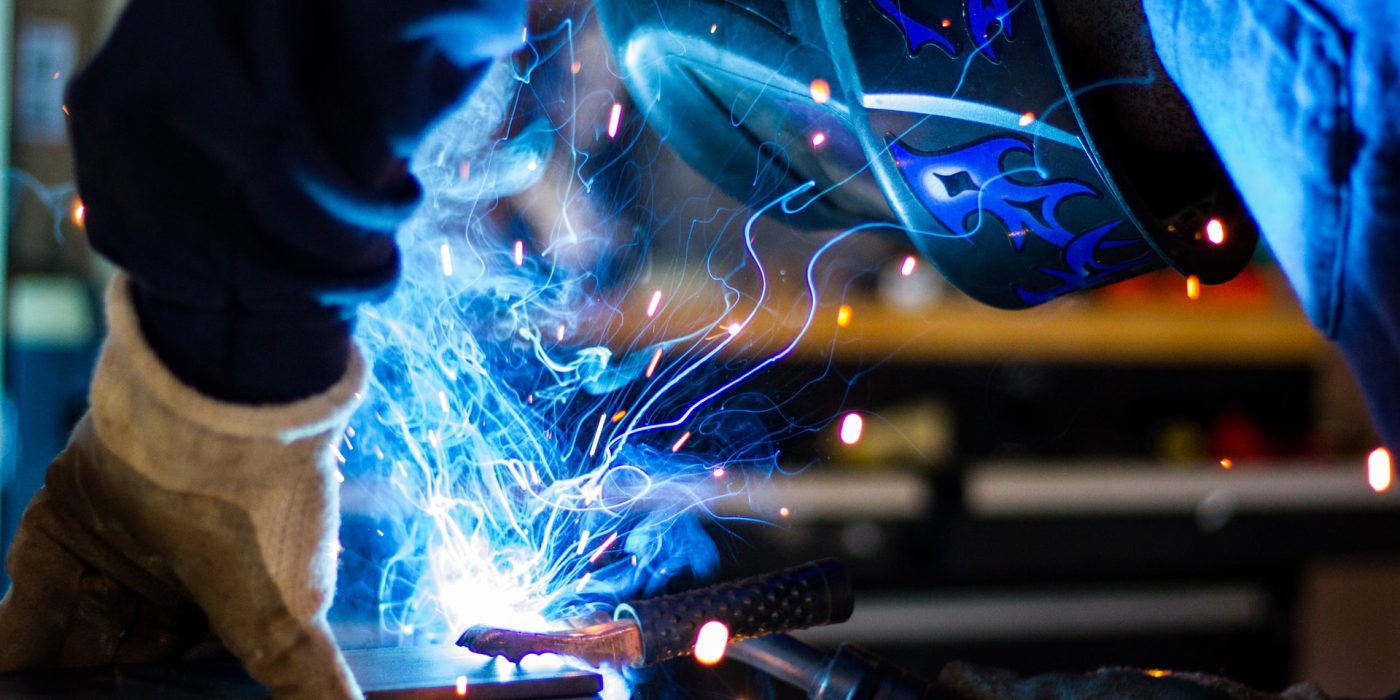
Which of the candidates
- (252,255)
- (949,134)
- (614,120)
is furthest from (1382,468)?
(252,255)

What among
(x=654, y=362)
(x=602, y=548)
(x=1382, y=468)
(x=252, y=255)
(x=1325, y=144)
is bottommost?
(x=602, y=548)

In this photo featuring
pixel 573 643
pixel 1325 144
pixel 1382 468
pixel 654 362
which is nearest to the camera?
pixel 1325 144

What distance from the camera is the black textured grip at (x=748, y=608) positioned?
783 millimetres

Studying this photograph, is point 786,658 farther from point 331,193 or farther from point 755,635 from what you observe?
point 331,193

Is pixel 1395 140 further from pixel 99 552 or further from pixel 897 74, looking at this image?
pixel 99 552

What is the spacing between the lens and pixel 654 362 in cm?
101

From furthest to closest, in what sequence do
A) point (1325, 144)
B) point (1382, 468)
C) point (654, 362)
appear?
1. point (654, 362)
2. point (1382, 468)
3. point (1325, 144)

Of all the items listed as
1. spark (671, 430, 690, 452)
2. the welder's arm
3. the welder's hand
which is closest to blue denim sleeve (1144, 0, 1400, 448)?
the welder's hand

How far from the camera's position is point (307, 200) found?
1.95 feet

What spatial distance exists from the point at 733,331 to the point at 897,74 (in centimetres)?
30

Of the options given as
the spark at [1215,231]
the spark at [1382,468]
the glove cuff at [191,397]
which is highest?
the spark at [1215,231]

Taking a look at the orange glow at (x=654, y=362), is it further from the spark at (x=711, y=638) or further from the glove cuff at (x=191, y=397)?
the glove cuff at (x=191, y=397)

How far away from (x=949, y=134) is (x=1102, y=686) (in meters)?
0.40

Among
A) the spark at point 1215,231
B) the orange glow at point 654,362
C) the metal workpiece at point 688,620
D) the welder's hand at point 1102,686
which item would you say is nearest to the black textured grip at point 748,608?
the metal workpiece at point 688,620
